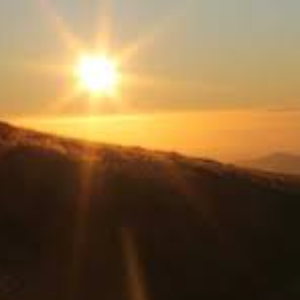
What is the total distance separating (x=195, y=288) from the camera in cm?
3039

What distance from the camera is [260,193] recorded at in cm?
4225

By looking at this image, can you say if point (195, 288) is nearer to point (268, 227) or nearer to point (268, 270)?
point (268, 270)

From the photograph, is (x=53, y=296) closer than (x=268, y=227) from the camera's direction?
Yes

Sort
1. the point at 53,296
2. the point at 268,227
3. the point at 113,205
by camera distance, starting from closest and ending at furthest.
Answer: the point at 53,296, the point at 113,205, the point at 268,227

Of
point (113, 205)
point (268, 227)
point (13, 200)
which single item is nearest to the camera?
point (13, 200)

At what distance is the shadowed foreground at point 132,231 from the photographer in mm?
28109

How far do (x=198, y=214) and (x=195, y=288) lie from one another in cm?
570

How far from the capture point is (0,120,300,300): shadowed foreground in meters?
28.1

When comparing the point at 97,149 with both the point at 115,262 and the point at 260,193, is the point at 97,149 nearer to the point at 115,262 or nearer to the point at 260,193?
the point at 260,193

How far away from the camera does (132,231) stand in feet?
105

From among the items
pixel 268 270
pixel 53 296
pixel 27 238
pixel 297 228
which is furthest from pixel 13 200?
pixel 297 228

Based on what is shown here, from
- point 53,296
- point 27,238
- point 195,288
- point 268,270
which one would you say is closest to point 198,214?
point 268,270

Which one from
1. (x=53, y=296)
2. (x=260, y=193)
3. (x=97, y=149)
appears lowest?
(x=53, y=296)

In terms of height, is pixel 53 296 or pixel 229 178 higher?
pixel 229 178
